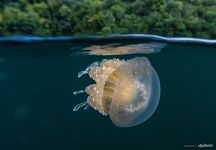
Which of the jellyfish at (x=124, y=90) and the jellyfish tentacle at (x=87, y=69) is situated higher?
the jellyfish tentacle at (x=87, y=69)

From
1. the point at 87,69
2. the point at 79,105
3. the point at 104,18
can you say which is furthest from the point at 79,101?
the point at 104,18

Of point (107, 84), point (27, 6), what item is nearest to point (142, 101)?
point (107, 84)

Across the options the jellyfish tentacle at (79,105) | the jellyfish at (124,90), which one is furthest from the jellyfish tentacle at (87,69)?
the jellyfish tentacle at (79,105)

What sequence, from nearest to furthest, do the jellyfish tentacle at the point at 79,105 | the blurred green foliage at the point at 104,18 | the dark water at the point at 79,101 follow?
the blurred green foliage at the point at 104,18, the dark water at the point at 79,101, the jellyfish tentacle at the point at 79,105

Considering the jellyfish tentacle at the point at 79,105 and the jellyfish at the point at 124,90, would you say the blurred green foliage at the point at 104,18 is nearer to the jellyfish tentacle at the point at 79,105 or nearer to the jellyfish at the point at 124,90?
the jellyfish at the point at 124,90

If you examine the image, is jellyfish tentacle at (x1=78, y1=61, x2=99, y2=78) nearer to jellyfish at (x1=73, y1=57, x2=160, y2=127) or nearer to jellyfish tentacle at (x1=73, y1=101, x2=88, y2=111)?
jellyfish at (x1=73, y1=57, x2=160, y2=127)

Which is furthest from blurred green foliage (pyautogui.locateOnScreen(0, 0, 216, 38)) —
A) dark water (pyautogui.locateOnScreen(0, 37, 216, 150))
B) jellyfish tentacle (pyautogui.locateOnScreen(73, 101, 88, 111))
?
jellyfish tentacle (pyautogui.locateOnScreen(73, 101, 88, 111))

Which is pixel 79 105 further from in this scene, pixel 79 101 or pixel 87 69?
pixel 87 69
